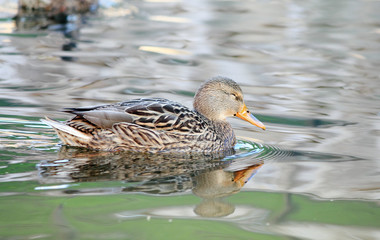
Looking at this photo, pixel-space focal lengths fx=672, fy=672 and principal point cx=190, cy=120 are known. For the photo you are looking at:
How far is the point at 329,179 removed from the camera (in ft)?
23.2

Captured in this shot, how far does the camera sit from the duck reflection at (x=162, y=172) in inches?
253

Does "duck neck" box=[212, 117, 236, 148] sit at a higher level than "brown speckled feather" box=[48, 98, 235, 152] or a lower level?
lower

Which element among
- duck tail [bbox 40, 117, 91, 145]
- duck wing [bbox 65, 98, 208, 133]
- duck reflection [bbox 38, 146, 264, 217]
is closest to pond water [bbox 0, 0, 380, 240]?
duck reflection [bbox 38, 146, 264, 217]

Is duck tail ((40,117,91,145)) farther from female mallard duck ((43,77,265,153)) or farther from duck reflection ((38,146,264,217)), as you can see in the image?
duck reflection ((38,146,264,217))

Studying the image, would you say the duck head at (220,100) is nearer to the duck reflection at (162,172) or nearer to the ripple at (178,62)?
the duck reflection at (162,172)

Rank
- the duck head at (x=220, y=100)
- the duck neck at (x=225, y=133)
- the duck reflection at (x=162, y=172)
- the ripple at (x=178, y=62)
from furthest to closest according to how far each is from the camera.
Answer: the ripple at (x=178, y=62) < the duck head at (x=220, y=100) < the duck neck at (x=225, y=133) < the duck reflection at (x=162, y=172)

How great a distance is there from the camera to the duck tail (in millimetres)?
7582

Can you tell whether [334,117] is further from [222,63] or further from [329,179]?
[222,63]

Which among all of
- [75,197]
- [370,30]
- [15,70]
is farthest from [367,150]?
[370,30]

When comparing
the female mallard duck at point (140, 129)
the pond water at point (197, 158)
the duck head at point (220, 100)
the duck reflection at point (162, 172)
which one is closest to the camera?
the pond water at point (197, 158)

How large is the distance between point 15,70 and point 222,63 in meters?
3.99

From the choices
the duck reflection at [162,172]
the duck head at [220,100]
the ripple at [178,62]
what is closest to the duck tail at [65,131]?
the duck reflection at [162,172]

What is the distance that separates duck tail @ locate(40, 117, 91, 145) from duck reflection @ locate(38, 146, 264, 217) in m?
0.14

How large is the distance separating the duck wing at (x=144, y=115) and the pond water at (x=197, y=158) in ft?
1.30
